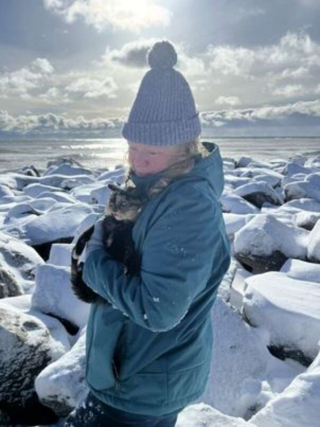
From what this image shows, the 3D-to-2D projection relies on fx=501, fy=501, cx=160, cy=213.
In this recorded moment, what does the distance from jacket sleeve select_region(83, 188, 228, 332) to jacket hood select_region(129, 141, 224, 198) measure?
8 centimetres

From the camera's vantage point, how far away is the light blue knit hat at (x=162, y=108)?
139cm

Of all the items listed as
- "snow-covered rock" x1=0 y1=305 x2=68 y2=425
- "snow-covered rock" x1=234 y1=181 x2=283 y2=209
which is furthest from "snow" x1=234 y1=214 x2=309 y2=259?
"snow-covered rock" x1=234 y1=181 x2=283 y2=209

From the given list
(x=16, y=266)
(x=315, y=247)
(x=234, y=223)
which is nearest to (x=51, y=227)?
(x=16, y=266)

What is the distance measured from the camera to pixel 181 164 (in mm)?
1385

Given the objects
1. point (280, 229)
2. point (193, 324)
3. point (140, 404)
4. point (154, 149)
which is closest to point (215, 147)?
point (154, 149)

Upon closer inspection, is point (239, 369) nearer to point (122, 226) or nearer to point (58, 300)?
point (58, 300)

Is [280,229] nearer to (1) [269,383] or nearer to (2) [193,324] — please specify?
(1) [269,383]

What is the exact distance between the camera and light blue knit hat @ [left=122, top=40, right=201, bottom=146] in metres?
1.39

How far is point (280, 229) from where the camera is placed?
5.34 m

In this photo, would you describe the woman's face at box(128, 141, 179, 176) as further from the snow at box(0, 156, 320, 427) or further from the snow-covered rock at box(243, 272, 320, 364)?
the snow-covered rock at box(243, 272, 320, 364)

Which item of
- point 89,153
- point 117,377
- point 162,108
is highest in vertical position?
Answer: point 162,108

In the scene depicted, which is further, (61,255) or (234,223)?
(234,223)

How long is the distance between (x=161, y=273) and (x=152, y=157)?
0.34m

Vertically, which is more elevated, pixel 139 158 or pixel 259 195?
pixel 139 158
